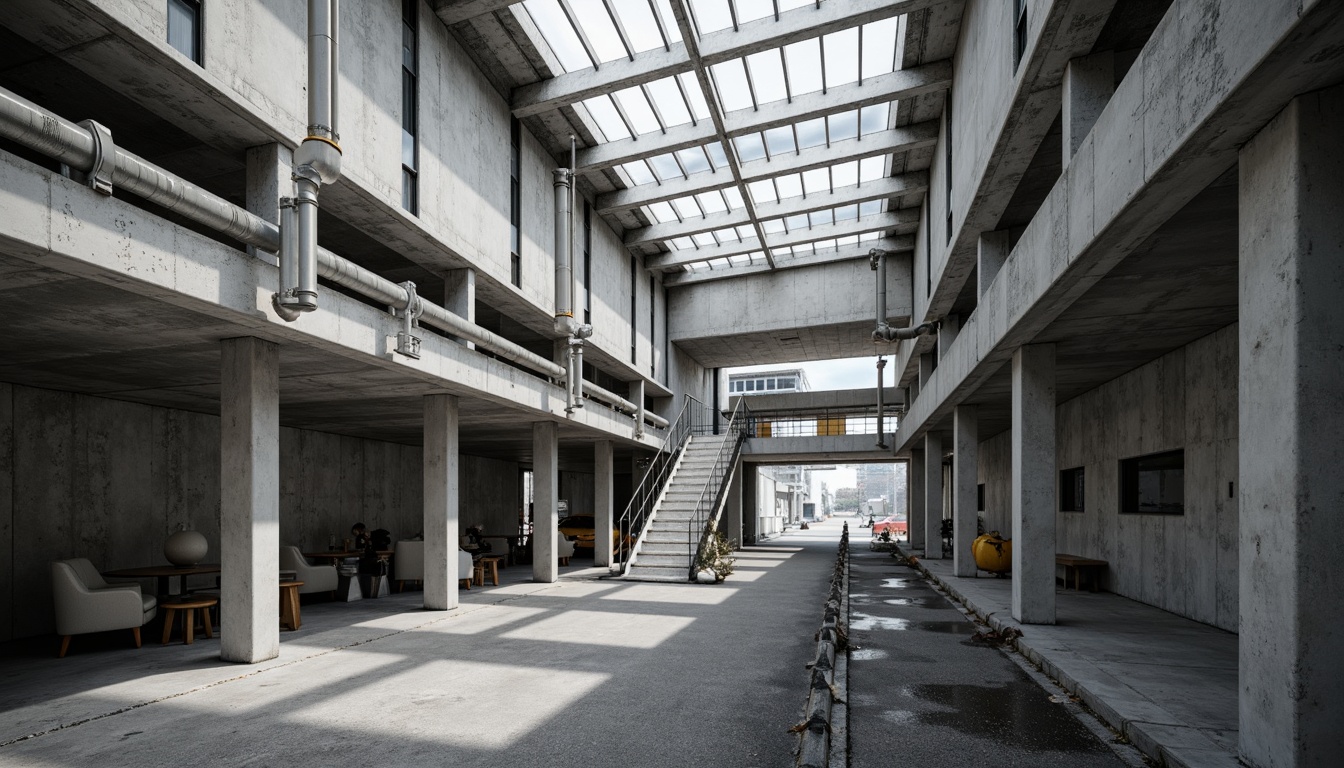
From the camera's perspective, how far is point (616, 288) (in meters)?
21.8

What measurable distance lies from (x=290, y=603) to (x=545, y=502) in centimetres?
664

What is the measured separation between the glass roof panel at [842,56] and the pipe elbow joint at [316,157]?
9.55 m

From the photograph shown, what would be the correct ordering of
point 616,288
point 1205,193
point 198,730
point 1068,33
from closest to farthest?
point 1205,193, point 198,730, point 1068,33, point 616,288

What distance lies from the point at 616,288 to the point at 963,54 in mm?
10965

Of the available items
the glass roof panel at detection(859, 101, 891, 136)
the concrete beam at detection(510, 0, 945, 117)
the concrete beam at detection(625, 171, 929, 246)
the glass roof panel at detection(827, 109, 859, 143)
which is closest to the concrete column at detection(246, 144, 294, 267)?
the concrete beam at detection(510, 0, 945, 117)

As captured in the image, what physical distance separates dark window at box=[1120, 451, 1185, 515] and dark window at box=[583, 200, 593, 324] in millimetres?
12133

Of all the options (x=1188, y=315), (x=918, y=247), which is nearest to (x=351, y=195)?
(x=1188, y=315)

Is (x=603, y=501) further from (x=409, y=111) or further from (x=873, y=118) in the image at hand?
(x=873, y=118)

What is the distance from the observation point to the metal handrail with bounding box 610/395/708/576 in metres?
20.5

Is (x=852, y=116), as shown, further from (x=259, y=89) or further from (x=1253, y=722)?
(x=1253, y=722)

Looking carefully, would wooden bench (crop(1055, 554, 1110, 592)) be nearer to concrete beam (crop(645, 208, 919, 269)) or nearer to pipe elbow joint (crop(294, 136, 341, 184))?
concrete beam (crop(645, 208, 919, 269))

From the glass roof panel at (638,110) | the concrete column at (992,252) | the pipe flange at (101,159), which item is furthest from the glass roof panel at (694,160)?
the pipe flange at (101,159)

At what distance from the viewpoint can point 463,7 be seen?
12320 mm

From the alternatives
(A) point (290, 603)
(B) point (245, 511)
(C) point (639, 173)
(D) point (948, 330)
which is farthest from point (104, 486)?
(D) point (948, 330)
